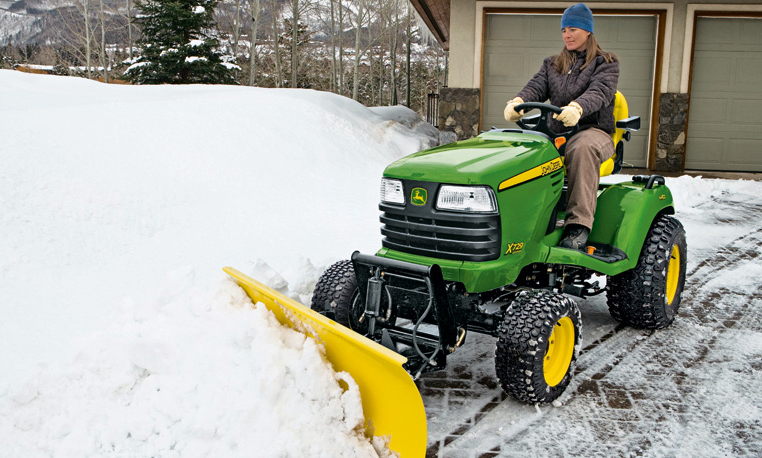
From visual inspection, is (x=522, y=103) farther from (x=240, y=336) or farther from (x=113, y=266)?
(x=113, y=266)

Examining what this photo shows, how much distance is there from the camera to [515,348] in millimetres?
2982

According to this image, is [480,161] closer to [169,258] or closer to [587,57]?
[587,57]

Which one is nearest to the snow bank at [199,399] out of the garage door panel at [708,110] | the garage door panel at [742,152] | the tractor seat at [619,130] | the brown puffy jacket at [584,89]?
the brown puffy jacket at [584,89]

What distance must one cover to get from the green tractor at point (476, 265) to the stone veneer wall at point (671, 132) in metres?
8.45

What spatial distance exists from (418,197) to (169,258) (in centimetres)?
258

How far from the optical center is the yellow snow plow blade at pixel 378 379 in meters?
2.41

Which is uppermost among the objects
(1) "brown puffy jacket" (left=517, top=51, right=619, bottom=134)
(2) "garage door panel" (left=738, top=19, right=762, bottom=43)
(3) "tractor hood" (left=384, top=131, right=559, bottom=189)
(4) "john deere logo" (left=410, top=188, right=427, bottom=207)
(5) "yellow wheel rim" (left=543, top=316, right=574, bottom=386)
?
(2) "garage door panel" (left=738, top=19, right=762, bottom=43)

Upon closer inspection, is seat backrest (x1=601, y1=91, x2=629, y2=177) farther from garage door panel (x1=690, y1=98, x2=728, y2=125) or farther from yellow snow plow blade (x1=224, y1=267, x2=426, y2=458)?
garage door panel (x1=690, y1=98, x2=728, y2=125)

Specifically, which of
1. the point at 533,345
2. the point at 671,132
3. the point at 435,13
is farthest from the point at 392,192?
the point at 435,13

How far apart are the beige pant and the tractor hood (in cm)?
21

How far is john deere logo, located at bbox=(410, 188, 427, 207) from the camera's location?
10.3 feet

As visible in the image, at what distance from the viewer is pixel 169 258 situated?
4969 mm

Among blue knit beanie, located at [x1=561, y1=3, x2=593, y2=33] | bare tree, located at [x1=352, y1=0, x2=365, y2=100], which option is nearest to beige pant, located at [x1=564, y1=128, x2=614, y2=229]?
blue knit beanie, located at [x1=561, y1=3, x2=593, y2=33]

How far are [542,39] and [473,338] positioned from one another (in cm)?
836
